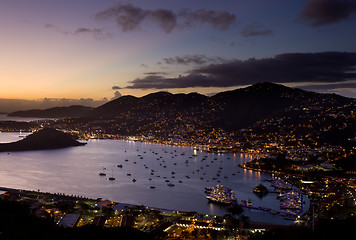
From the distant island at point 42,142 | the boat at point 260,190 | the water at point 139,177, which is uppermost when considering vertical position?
the distant island at point 42,142

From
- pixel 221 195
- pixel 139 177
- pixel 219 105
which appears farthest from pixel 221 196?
pixel 219 105

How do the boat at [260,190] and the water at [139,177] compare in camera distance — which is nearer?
the water at [139,177]

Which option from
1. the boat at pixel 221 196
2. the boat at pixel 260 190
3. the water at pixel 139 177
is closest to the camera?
the boat at pixel 221 196

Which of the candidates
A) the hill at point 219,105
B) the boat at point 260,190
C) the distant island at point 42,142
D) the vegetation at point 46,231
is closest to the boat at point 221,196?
the boat at point 260,190

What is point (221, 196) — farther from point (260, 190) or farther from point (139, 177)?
point (139, 177)

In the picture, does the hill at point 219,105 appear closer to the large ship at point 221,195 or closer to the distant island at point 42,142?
the distant island at point 42,142

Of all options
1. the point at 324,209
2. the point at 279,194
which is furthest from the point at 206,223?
the point at 279,194
